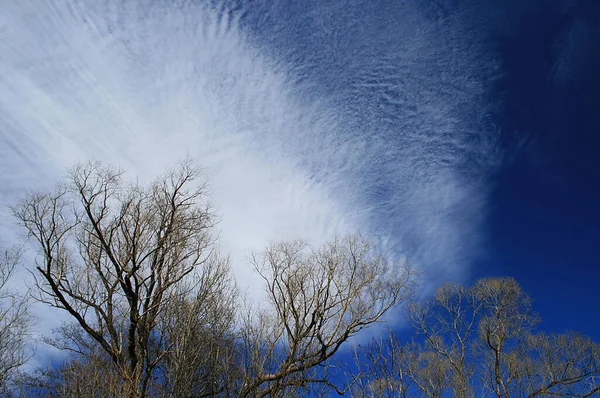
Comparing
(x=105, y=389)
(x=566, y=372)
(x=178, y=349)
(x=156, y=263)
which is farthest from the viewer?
(x=566, y=372)

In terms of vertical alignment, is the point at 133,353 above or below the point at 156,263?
below

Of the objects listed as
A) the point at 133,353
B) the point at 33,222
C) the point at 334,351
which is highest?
the point at 33,222

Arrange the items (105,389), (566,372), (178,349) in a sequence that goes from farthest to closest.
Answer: (566,372)
(105,389)
(178,349)

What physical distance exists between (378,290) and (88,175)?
11396 mm

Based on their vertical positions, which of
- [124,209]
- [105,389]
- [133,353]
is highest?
[124,209]

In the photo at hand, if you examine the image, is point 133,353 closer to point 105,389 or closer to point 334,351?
point 105,389

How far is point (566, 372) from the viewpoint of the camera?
2017 cm

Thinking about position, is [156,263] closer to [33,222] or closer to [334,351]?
[33,222]

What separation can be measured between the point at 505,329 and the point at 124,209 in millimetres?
19761

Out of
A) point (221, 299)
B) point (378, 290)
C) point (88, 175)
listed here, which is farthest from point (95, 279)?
point (378, 290)

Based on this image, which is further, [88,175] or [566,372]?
[566,372]

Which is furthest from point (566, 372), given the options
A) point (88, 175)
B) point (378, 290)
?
point (88, 175)

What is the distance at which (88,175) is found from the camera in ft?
45.2

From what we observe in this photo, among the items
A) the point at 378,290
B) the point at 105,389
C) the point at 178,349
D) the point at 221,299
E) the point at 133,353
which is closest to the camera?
the point at 178,349
